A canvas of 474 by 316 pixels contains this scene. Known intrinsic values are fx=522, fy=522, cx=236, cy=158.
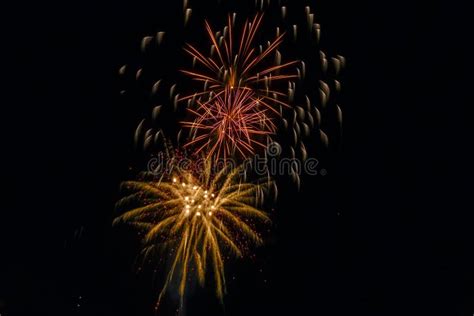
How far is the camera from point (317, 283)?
39.9 metres

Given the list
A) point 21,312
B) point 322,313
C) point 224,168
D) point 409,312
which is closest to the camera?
point 224,168

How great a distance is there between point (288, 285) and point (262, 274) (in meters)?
2.16

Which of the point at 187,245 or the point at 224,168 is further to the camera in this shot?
the point at 187,245

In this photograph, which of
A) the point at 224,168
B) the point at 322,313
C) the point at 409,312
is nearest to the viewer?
the point at 224,168

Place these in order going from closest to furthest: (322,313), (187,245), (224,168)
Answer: (224,168), (187,245), (322,313)

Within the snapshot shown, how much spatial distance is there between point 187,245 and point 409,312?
19.4 metres

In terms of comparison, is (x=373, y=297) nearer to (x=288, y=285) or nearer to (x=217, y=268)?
(x=288, y=285)

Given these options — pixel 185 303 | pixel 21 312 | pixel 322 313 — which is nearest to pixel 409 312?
pixel 322 313

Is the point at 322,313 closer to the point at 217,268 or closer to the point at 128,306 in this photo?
the point at 128,306

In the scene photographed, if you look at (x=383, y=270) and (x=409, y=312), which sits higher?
(x=383, y=270)

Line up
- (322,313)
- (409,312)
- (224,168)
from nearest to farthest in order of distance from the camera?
1. (224,168)
2. (409,312)
3. (322,313)

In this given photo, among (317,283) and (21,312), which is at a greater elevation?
(317,283)

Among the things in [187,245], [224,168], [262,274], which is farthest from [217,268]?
[262,274]

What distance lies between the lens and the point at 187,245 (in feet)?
75.9
